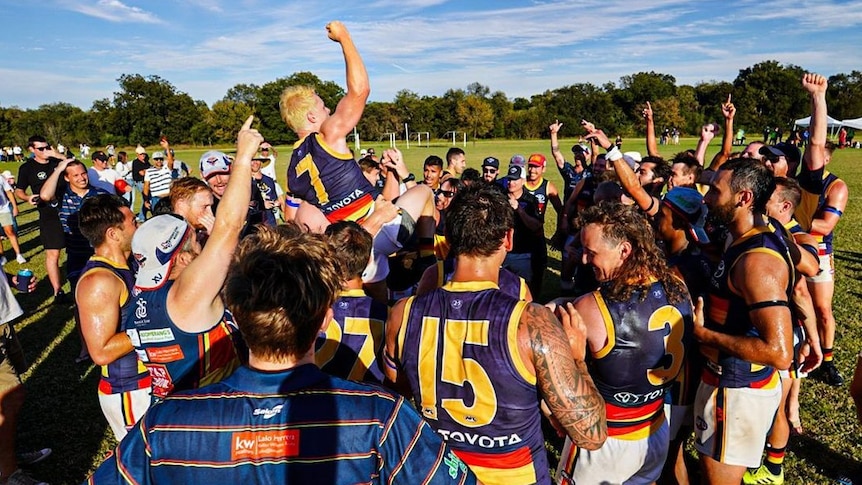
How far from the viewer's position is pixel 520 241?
23.1 feet

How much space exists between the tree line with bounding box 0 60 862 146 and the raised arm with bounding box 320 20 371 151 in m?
71.9

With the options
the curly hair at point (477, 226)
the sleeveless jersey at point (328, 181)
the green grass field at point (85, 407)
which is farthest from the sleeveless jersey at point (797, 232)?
the sleeveless jersey at point (328, 181)

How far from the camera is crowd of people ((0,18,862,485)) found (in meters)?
1.68

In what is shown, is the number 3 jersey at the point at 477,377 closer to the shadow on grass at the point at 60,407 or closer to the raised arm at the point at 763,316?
the raised arm at the point at 763,316

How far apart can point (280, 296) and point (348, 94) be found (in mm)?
2476

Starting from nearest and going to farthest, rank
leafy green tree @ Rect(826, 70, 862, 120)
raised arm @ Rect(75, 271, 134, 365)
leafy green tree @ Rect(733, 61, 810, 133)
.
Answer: raised arm @ Rect(75, 271, 134, 365) → leafy green tree @ Rect(826, 70, 862, 120) → leafy green tree @ Rect(733, 61, 810, 133)

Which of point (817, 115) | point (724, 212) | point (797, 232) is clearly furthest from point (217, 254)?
point (817, 115)

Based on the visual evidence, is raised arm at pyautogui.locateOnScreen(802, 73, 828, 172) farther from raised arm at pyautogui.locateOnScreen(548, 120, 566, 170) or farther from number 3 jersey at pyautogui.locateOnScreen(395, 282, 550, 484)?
number 3 jersey at pyautogui.locateOnScreen(395, 282, 550, 484)

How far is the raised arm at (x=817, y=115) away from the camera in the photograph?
5160 mm

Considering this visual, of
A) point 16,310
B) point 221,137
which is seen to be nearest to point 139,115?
point 221,137

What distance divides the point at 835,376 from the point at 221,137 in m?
85.6

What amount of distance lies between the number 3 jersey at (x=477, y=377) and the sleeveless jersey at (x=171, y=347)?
1186 mm

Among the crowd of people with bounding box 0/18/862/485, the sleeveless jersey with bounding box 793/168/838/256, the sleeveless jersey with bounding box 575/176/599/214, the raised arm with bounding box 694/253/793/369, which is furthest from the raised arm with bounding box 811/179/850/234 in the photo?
the raised arm with bounding box 694/253/793/369

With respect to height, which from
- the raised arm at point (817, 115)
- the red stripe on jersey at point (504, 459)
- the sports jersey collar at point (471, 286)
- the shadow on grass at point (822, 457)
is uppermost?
the raised arm at point (817, 115)
